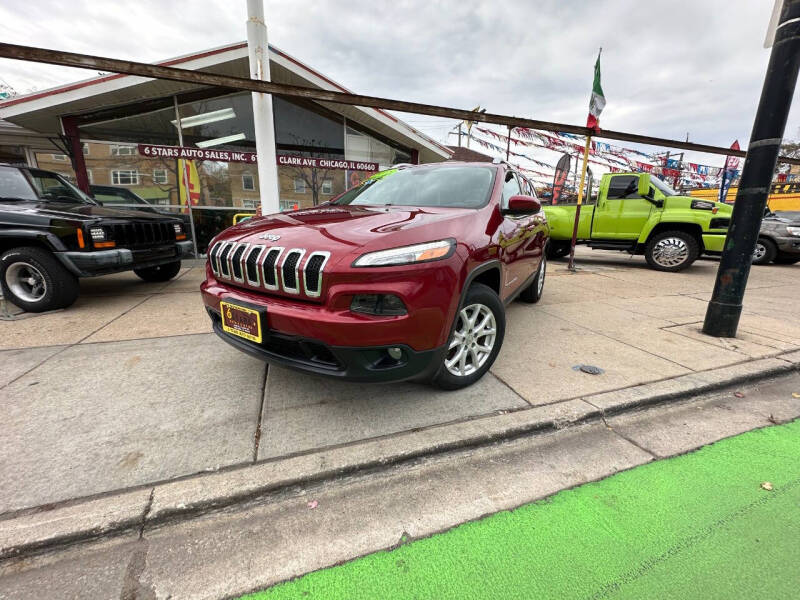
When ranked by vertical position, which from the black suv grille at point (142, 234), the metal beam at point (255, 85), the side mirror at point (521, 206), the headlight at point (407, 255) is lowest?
the black suv grille at point (142, 234)

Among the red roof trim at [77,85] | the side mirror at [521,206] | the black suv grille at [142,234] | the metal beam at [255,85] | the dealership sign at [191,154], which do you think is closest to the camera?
the side mirror at [521,206]

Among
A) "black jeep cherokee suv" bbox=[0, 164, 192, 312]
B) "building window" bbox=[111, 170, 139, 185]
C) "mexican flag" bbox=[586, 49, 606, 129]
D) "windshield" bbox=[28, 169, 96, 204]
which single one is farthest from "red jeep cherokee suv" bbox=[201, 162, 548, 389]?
"building window" bbox=[111, 170, 139, 185]

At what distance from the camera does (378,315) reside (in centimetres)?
182

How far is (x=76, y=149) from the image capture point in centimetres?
759

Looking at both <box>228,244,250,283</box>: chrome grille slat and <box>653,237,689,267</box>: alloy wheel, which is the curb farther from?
<box>653,237,689,267</box>: alloy wheel

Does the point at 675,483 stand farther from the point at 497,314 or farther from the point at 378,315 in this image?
the point at 378,315

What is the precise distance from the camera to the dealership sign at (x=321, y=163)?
818 centimetres

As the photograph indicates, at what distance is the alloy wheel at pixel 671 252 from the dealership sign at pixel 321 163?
6.81 metres

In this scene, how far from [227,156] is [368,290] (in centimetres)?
773

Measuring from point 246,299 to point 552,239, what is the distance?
29.0 ft

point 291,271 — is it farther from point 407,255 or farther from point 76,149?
point 76,149

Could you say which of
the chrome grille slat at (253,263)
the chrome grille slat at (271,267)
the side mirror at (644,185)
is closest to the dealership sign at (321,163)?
the side mirror at (644,185)

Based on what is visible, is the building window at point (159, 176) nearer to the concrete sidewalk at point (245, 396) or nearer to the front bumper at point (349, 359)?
the concrete sidewalk at point (245, 396)

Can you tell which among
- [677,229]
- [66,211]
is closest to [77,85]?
[66,211]
